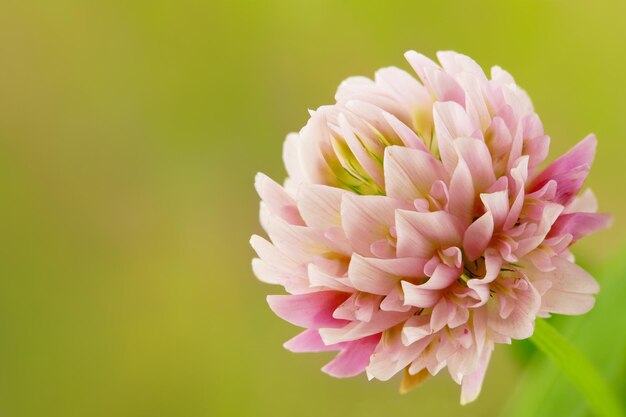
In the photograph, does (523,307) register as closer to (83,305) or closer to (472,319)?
(472,319)

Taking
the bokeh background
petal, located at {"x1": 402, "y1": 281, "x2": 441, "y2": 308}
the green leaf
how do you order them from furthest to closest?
the bokeh background
the green leaf
petal, located at {"x1": 402, "y1": 281, "x2": 441, "y2": 308}

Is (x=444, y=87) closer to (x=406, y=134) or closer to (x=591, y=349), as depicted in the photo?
(x=406, y=134)

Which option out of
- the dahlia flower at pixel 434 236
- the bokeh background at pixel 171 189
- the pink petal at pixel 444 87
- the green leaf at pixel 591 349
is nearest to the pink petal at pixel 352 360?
the dahlia flower at pixel 434 236

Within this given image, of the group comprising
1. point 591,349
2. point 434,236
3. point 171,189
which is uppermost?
point 171,189

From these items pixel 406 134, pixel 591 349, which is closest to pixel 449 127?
pixel 406 134

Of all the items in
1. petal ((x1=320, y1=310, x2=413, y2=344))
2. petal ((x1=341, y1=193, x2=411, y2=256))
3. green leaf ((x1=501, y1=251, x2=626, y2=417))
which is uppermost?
petal ((x1=341, y1=193, x2=411, y2=256))

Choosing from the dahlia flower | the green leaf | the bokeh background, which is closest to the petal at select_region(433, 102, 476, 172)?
the dahlia flower

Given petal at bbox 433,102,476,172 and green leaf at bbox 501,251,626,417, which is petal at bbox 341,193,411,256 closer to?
petal at bbox 433,102,476,172

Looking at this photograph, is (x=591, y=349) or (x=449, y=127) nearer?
(x=449, y=127)
